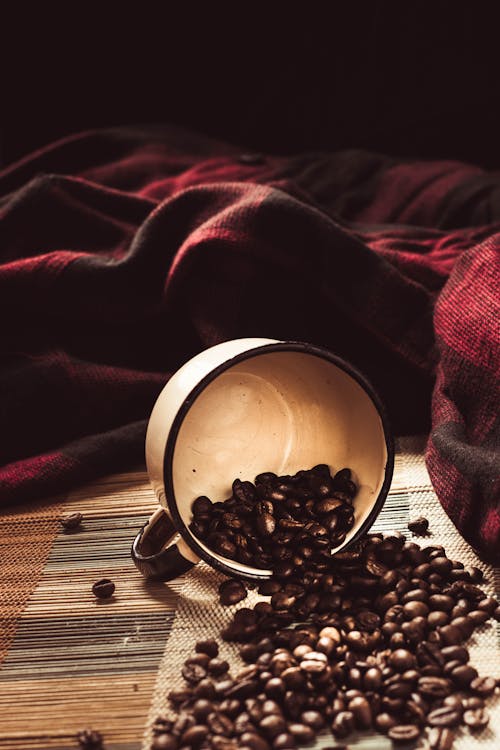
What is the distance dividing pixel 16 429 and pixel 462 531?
708mm

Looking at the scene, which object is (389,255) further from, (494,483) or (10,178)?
(10,178)

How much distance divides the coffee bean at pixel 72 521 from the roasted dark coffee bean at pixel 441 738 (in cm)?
61

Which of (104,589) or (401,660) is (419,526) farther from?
(104,589)

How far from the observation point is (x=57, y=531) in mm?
1262

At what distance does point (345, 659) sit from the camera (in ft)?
2.99

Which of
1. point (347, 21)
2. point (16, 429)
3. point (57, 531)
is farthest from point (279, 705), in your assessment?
point (347, 21)

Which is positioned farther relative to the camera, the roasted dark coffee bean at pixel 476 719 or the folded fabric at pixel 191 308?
the folded fabric at pixel 191 308

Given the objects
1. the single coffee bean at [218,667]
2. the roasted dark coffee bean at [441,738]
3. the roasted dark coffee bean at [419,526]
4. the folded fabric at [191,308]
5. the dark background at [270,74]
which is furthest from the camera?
the dark background at [270,74]

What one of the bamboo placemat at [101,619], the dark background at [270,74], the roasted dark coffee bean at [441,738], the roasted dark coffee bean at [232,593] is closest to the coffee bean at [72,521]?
the bamboo placemat at [101,619]

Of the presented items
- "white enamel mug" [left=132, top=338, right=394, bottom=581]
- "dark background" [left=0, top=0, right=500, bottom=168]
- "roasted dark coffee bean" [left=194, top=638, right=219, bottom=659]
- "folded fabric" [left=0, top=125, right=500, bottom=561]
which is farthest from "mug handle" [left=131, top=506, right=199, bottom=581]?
"dark background" [left=0, top=0, right=500, bottom=168]

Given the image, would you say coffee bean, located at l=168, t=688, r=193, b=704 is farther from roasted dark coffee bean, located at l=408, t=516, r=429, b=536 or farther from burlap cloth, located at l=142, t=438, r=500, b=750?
roasted dark coffee bean, located at l=408, t=516, r=429, b=536

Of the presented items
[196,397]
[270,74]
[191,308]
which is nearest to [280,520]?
[196,397]

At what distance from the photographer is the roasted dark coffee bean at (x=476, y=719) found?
82 cm

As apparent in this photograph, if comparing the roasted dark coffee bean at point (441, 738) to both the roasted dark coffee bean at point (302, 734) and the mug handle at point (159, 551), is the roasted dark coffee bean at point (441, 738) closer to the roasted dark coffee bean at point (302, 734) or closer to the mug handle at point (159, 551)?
the roasted dark coffee bean at point (302, 734)
